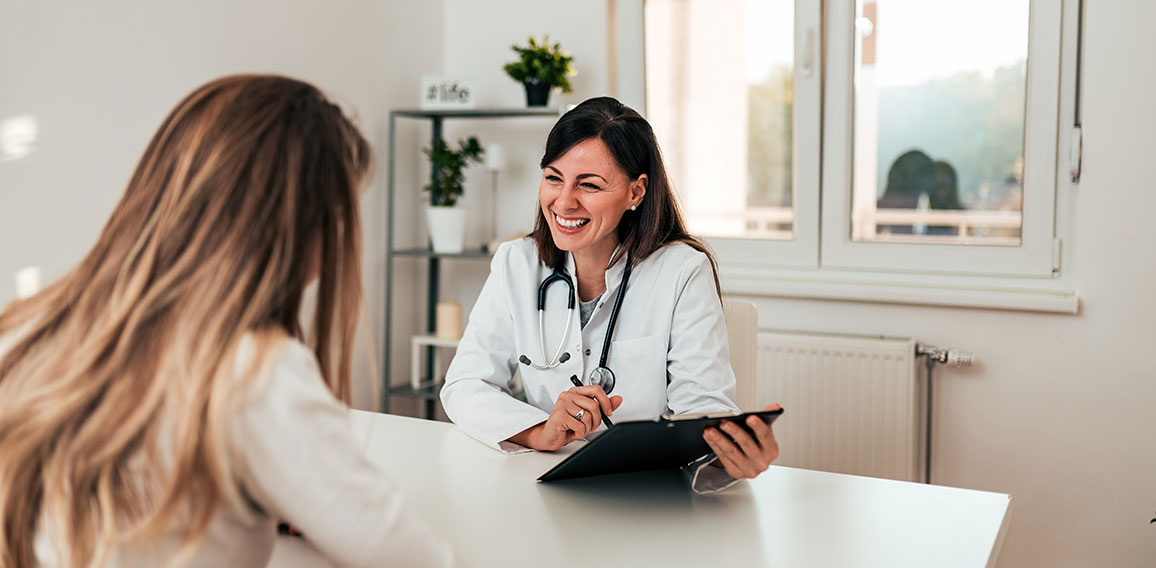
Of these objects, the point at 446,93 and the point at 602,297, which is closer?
the point at 602,297

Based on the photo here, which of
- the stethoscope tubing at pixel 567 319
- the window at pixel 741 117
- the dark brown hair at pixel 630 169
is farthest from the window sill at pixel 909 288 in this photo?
the stethoscope tubing at pixel 567 319

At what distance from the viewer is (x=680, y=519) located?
1.17 m

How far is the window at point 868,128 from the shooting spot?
2.56 m

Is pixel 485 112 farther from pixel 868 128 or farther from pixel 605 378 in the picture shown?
pixel 605 378

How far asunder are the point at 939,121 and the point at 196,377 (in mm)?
2500

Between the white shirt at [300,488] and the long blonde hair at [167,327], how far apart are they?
0.07 feet

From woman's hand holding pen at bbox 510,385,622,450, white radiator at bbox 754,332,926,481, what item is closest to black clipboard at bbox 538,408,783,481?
woman's hand holding pen at bbox 510,385,622,450

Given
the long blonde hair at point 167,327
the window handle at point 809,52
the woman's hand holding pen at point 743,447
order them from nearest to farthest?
the long blonde hair at point 167,327 → the woman's hand holding pen at point 743,447 → the window handle at point 809,52

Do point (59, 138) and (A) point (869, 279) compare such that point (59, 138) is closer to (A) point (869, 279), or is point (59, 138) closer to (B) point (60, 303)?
(B) point (60, 303)

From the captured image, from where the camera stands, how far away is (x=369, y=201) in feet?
10.2

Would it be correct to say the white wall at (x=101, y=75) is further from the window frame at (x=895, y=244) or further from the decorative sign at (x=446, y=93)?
the window frame at (x=895, y=244)

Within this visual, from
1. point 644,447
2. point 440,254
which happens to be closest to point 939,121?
point 440,254

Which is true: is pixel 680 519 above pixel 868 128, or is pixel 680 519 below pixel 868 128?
below

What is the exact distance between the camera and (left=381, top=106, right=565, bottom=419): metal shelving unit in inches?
118
